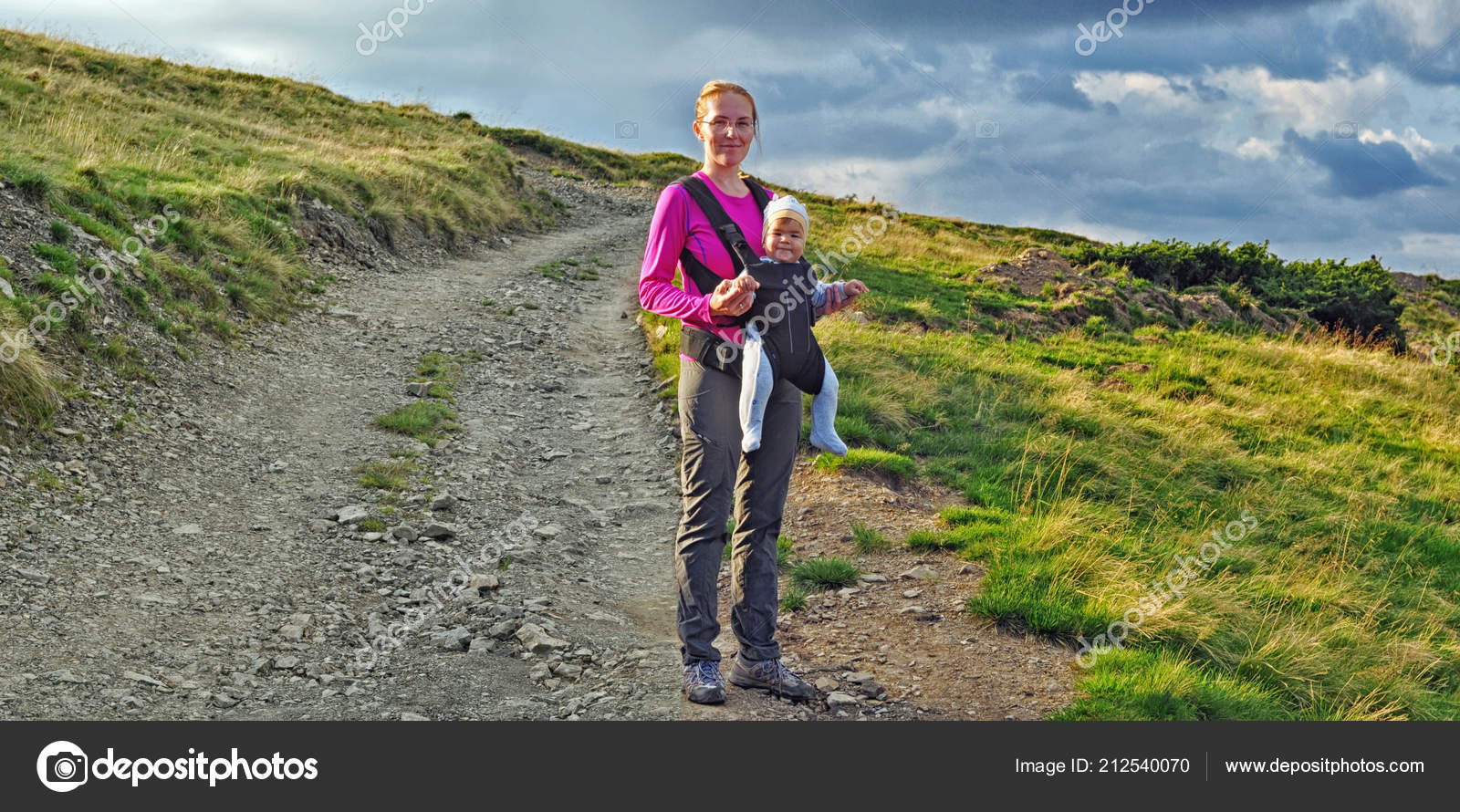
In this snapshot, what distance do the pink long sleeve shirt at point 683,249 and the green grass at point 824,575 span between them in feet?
8.92

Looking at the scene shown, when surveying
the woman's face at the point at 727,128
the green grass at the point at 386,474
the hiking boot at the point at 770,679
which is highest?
the woman's face at the point at 727,128

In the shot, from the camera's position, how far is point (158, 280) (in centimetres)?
1026

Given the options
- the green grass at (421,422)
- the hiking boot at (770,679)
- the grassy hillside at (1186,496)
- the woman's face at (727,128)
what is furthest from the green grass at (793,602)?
the green grass at (421,422)

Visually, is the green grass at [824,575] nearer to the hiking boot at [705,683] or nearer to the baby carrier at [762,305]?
the hiking boot at [705,683]

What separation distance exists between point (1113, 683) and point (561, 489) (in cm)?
493

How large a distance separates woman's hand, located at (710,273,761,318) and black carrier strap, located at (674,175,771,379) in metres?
0.23

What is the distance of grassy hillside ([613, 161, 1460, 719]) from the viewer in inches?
223

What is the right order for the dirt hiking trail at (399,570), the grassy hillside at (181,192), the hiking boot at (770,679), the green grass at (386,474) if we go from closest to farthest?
1. the hiking boot at (770,679)
2. the dirt hiking trail at (399,570)
3. the green grass at (386,474)
4. the grassy hillside at (181,192)

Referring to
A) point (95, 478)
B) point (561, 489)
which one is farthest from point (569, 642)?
point (95, 478)

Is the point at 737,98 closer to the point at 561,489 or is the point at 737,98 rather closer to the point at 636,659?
the point at 636,659

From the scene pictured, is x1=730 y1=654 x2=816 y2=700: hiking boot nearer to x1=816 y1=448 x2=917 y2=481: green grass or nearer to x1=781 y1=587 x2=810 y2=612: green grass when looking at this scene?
x1=781 y1=587 x2=810 y2=612: green grass

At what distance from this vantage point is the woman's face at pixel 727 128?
13.5 ft
